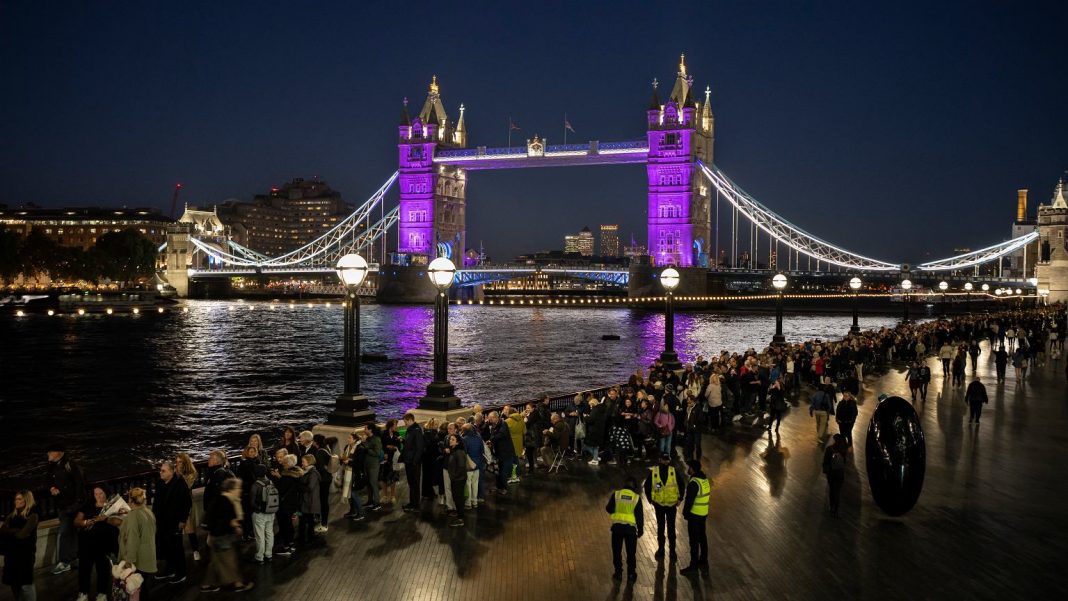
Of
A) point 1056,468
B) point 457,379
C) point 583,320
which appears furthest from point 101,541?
point 583,320

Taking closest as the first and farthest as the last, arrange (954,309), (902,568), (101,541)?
(101,541)
(902,568)
(954,309)

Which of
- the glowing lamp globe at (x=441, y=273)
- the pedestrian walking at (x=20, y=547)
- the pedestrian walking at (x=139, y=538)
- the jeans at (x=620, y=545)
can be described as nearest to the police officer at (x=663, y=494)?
the jeans at (x=620, y=545)

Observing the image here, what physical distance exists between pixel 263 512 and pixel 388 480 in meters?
2.97

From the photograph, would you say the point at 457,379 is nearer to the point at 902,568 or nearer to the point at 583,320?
the point at 902,568

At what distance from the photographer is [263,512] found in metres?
9.88

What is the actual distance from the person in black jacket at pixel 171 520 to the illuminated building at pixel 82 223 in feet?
562

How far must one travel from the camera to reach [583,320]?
86062 millimetres

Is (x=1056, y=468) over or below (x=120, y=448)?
over

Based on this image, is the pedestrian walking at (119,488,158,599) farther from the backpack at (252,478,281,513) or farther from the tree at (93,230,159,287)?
the tree at (93,230,159,287)

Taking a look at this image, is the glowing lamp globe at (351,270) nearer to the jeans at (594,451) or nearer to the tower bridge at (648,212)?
the jeans at (594,451)

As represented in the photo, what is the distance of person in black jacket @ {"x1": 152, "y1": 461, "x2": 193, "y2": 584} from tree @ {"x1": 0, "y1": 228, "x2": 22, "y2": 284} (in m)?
109

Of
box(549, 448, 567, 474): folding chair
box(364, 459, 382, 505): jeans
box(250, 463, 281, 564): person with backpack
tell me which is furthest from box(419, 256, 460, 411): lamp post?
box(250, 463, 281, 564): person with backpack

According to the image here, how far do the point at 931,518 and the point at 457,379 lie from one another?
1121 inches

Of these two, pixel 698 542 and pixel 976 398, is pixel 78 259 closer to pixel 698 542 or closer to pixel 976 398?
pixel 976 398
